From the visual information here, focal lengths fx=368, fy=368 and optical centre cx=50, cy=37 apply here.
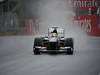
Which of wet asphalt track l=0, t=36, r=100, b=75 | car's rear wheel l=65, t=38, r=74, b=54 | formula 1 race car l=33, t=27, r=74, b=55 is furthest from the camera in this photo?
formula 1 race car l=33, t=27, r=74, b=55

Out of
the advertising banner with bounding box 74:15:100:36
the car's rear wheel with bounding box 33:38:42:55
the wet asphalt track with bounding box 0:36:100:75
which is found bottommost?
the wet asphalt track with bounding box 0:36:100:75

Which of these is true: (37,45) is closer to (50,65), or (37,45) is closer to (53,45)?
(53,45)

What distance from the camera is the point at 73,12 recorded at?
145 ft

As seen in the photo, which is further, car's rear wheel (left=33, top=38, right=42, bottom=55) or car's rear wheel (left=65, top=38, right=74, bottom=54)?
car's rear wheel (left=33, top=38, right=42, bottom=55)

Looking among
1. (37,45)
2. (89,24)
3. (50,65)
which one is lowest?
(50,65)

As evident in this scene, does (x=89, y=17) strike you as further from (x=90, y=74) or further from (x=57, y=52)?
(x=90, y=74)

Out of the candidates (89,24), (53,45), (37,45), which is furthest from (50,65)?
(89,24)

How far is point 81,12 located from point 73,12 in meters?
0.96

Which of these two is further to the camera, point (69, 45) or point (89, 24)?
point (89, 24)

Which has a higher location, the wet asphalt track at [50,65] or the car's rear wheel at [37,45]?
the car's rear wheel at [37,45]

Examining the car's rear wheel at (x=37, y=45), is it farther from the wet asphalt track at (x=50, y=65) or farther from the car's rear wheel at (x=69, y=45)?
the car's rear wheel at (x=69, y=45)

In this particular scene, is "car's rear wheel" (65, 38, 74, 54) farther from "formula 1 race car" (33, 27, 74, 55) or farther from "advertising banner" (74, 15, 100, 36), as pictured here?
"advertising banner" (74, 15, 100, 36)

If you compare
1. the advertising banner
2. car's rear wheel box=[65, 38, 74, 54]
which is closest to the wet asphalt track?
car's rear wheel box=[65, 38, 74, 54]

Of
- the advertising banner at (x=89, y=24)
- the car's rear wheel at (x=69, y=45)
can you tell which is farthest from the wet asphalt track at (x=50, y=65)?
the advertising banner at (x=89, y=24)
